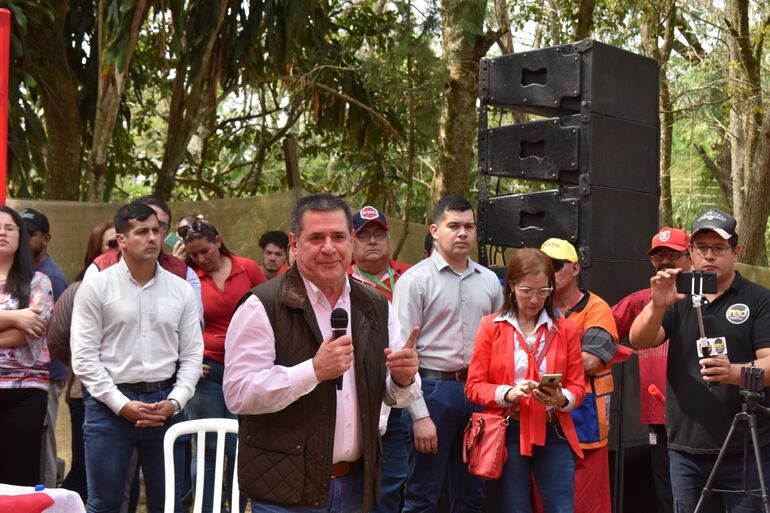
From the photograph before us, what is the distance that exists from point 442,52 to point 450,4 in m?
0.49

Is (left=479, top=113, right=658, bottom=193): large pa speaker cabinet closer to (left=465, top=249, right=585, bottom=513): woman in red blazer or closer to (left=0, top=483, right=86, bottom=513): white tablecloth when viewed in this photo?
(left=465, top=249, right=585, bottom=513): woman in red blazer

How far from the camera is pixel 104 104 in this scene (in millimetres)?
9477

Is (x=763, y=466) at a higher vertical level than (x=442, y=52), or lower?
lower

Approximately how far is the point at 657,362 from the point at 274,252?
2.86 meters

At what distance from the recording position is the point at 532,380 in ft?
16.5

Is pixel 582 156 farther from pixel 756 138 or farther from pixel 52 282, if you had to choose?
pixel 756 138

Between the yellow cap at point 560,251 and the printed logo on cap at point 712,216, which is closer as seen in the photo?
the printed logo on cap at point 712,216

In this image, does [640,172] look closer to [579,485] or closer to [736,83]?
[579,485]

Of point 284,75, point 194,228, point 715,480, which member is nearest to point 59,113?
point 284,75

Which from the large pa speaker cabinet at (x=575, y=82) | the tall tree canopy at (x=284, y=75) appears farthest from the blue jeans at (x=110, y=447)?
the tall tree canopy at (x=284, y=75)

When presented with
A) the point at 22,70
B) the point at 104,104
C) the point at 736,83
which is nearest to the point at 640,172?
the point at 104,104

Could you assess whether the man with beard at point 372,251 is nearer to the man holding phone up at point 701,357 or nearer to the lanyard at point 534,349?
the lanyard at point 534,349

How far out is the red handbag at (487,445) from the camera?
5047 mm

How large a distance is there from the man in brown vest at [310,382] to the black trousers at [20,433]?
91.4 inches
